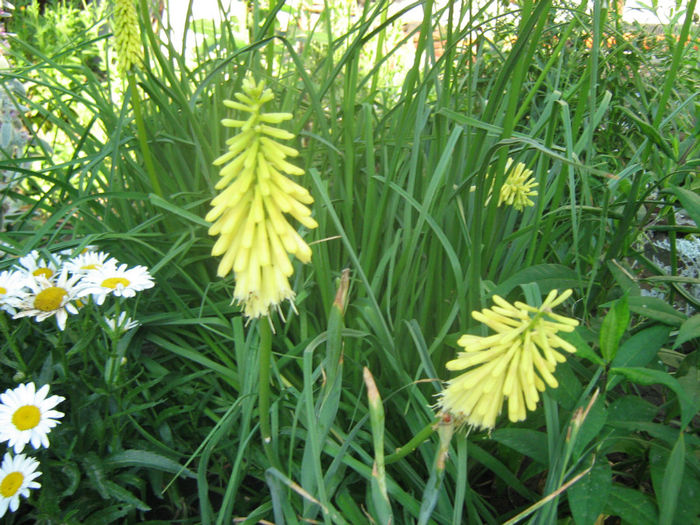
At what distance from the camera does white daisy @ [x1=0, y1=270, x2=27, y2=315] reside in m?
1.38

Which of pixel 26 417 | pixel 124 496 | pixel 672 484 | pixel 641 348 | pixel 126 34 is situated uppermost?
pixel 126 34

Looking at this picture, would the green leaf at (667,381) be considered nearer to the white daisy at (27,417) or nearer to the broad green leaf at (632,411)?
the broad green leaf at (632,411)

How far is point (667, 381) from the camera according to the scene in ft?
3.05

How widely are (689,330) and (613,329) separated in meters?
0.12

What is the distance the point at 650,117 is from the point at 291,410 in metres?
→ 1.92

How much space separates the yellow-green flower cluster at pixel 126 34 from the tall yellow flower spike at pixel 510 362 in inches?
46.2

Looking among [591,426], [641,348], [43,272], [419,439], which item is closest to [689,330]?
[641,348]

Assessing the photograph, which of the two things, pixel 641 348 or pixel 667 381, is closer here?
pixel 667 381

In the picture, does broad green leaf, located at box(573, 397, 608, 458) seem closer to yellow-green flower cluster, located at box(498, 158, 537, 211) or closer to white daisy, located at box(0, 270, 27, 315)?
yellow-green flower cluster, located at box(498, 158, 537, 211)

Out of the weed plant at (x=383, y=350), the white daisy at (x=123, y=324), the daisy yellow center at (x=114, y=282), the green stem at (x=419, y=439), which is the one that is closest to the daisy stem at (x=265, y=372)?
the weed plant at (x=383, y=350)

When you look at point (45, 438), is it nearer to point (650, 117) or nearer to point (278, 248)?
point (278, 248)

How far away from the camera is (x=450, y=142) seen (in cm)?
131

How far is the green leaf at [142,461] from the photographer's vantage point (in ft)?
4.30

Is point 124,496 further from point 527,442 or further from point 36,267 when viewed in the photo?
point 527,442
